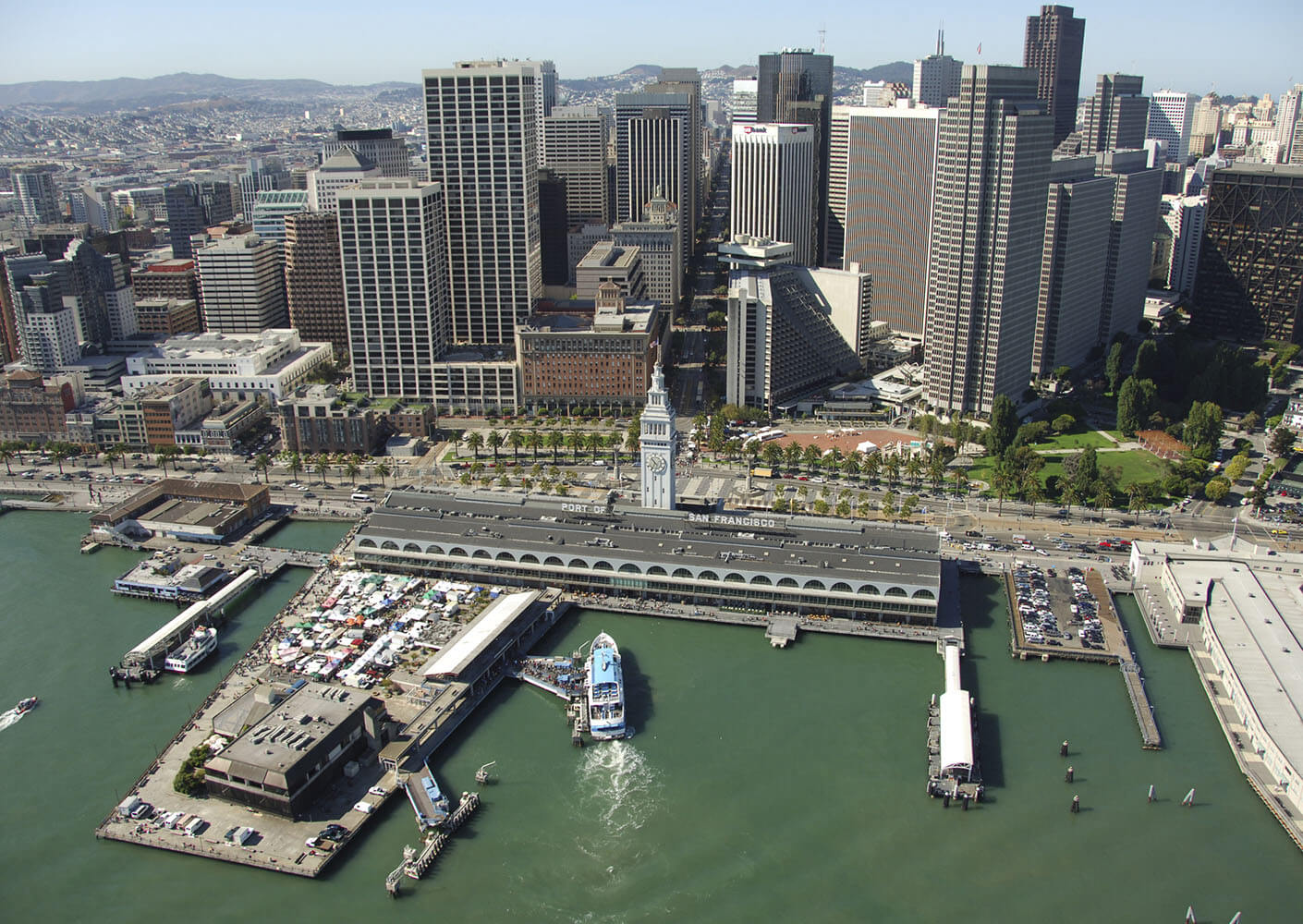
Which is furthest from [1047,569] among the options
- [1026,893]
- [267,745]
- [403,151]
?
[403,151]

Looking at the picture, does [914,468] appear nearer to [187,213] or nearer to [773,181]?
[773,181]

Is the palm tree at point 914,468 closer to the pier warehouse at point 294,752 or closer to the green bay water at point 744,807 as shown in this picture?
the green bay water at point 744,807

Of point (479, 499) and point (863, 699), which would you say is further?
point (479, 499)

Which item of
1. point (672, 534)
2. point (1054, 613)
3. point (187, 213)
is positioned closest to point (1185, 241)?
point (1054, 613)

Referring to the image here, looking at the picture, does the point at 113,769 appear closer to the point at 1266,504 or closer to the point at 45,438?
the point at 45,438

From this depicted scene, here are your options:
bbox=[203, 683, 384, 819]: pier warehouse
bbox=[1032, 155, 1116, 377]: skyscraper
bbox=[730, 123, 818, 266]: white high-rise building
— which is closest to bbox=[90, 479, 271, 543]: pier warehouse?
bbox=[203, 683, 384, 819]: pier warehouse

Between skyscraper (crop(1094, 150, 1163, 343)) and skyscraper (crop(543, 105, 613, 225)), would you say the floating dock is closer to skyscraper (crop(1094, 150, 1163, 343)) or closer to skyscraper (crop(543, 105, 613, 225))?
skyscraper (crop(1094, 150, 1163, 343))
